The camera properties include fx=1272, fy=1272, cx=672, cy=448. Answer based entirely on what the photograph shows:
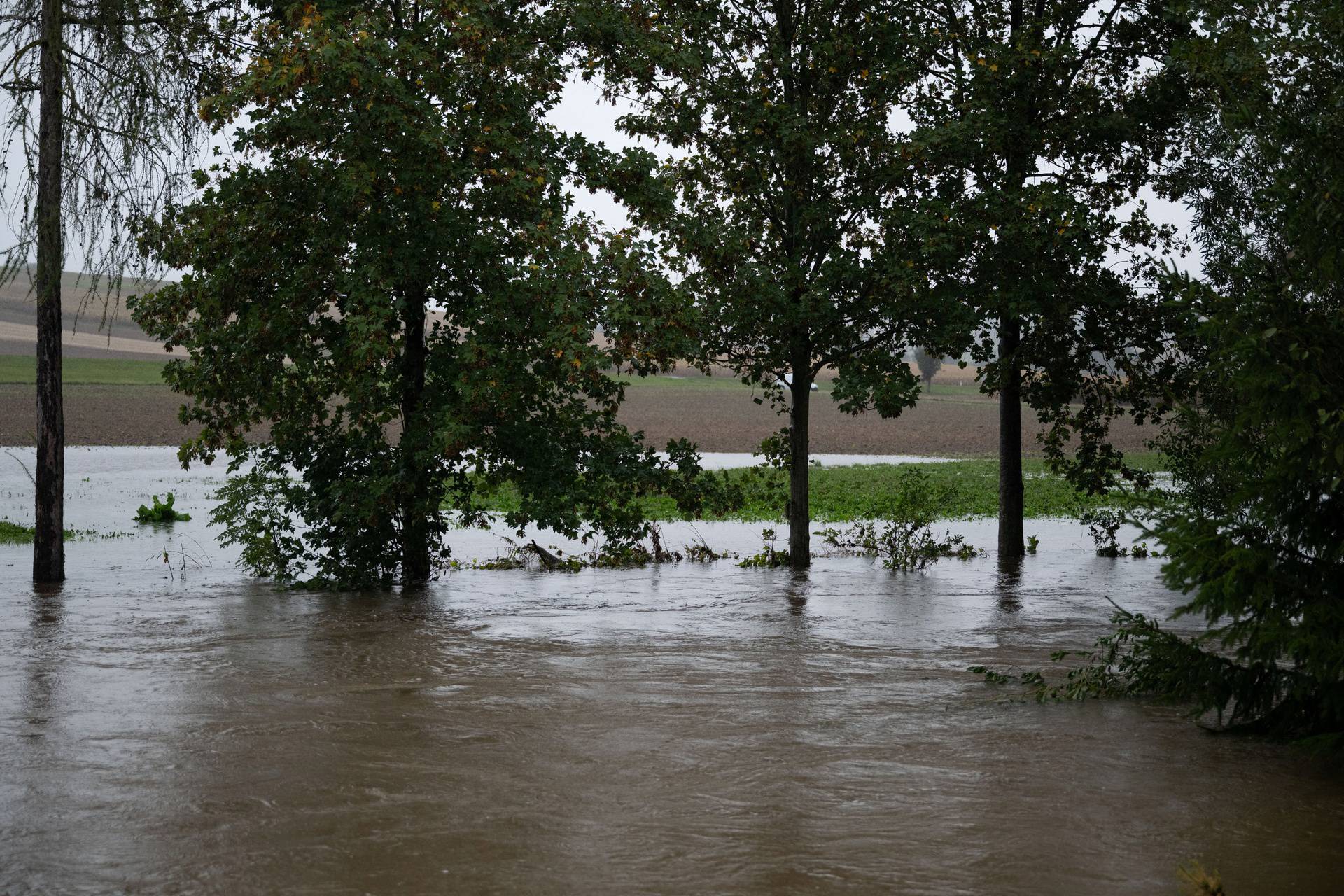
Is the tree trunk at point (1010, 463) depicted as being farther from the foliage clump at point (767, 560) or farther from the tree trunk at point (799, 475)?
the foliage clump at point (767, 560)

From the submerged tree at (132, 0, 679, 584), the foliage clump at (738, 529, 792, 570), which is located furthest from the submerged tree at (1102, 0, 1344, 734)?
the foliage clump at (738, 529, 792, 570)

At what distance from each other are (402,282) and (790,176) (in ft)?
19.5

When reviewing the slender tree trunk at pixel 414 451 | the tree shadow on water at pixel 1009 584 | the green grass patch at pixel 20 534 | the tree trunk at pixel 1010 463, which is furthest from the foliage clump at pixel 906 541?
the green grass patch at pixel 20 534

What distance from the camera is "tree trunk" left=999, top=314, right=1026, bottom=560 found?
19.6 meters

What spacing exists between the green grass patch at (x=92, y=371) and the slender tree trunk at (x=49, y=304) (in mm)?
54345

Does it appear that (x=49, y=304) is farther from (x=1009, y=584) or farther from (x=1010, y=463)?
(x=1010, y=463)

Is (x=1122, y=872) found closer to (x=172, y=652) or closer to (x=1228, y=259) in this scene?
(x=172, y=652)

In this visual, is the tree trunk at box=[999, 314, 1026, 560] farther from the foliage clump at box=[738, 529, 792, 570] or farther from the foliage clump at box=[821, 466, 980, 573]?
the foliage clump at box=[738, 529, 792, 570]

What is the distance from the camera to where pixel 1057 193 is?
54.0 feet

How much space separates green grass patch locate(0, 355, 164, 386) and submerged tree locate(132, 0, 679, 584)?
2215 inches

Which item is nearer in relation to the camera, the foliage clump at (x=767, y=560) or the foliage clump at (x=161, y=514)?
the foliage clump at (x=767, y=560)

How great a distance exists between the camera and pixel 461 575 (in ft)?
59.9

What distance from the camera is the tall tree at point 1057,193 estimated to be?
55.4ft

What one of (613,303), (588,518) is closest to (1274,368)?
(613,303)
